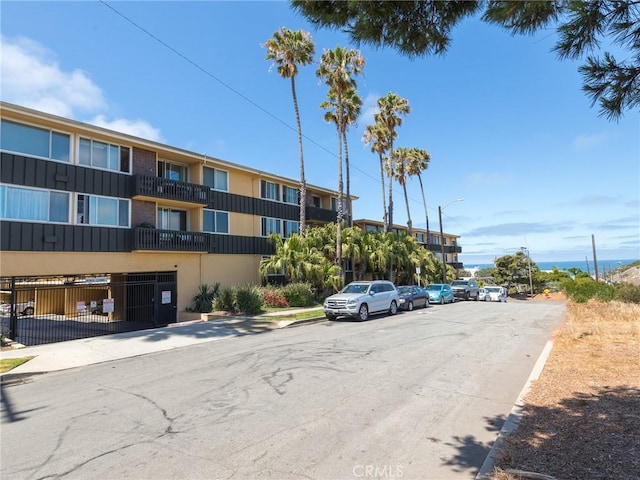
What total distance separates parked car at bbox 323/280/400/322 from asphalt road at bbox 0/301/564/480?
7334 mm

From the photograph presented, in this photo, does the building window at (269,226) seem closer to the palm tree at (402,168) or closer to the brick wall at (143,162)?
the brick wall at (143,162)

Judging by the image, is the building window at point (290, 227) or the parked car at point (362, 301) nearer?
the parked car at point (362, 301)

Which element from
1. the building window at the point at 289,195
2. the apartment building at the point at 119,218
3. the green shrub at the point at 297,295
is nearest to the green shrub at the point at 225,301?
the apartment building at the point at 119,218

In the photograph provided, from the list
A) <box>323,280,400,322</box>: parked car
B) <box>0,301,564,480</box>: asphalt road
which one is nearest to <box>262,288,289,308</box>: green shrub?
<box>323,280,400,322</box>: parked car

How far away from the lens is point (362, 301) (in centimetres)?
1970

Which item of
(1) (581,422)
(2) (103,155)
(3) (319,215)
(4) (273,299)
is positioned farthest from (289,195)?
(1) (581,422)

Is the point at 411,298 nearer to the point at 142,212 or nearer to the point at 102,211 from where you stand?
the point at 142,212

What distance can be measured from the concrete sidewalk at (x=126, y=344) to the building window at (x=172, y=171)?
33.1 feet

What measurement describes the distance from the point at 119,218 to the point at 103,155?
123 inches

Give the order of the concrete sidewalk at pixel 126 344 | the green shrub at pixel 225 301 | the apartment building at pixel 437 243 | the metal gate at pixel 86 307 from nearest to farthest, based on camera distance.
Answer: the concrete sidewalk at pixel 126 344 < the metal gate at pixel 86 307 < the green shrub at pixel 225 301 < the apartment building at pixel 437 243

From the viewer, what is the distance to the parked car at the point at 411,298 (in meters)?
25.5

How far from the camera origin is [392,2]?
4.52 m

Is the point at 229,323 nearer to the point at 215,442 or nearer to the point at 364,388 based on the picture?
the point at 364,388

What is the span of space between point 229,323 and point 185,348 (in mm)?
4851
